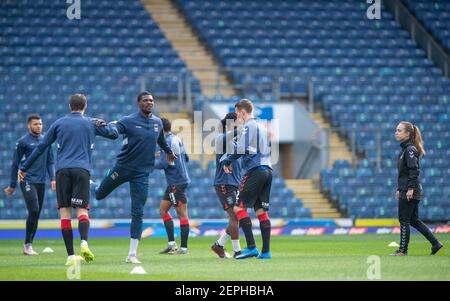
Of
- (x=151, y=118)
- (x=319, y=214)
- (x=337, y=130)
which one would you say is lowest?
(x=319, y=214)

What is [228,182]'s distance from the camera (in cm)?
1689

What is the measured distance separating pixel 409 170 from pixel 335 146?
15170mm

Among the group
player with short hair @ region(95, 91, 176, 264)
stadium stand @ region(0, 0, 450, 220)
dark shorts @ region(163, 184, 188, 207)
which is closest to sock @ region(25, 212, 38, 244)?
dark shorts @ region(163, 184, 188, 207)

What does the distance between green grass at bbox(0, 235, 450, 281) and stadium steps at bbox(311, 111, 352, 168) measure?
1095 cm

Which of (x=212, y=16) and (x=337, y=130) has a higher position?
(x=212, y=16)

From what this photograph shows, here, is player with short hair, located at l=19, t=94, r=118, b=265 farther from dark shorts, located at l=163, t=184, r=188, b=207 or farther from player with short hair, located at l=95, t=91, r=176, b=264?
dark shorts, located at l=163, t=184, r=188, b=207

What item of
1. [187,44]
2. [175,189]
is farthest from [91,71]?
[175,189]

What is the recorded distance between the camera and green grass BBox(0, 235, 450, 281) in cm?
1244

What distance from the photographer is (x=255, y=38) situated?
35281mm

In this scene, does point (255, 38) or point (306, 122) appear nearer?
point (306, 122)
